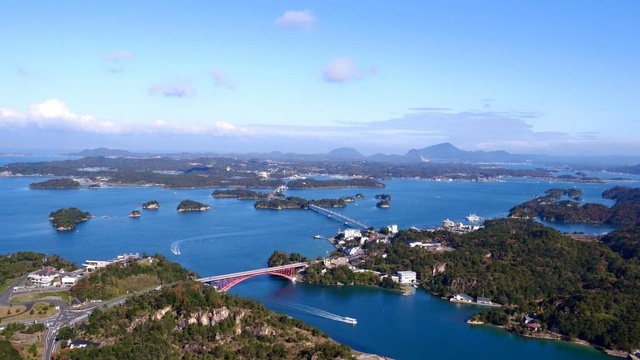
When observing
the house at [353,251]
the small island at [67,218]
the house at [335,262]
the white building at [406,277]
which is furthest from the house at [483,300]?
the small island at [67,218]

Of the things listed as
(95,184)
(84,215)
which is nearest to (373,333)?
(84,215)

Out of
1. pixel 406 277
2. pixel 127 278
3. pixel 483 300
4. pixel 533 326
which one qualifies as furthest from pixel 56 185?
pixel 533 326

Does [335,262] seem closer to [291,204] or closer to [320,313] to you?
[320,313]

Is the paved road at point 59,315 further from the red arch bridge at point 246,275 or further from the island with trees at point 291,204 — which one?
the island with trees at point 291,204

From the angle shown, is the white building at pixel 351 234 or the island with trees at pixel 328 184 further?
the island with trees at pixel 328 184

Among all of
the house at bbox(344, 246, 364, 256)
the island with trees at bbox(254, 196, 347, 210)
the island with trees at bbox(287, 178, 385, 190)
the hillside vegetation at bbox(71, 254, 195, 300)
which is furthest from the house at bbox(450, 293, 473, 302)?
the island with trees at bbox(287, 178, 385, 190)

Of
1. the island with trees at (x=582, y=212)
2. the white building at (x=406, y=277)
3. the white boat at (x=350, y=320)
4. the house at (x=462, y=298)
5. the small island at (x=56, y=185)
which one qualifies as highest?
the island with trees at (x=582, y=212)

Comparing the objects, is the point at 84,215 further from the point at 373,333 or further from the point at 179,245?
the point at 373,333
